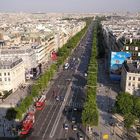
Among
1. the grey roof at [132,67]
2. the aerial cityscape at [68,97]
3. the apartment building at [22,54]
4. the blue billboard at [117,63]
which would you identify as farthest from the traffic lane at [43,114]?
the apartment building at [22,54]

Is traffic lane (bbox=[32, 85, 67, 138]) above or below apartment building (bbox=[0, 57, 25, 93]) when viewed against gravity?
below

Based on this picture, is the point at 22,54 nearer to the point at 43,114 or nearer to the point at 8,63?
the point at 8,63

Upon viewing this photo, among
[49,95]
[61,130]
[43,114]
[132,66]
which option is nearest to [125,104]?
[61,130]

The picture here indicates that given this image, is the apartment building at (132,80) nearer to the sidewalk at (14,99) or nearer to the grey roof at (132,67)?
the grey roof at (132,67)

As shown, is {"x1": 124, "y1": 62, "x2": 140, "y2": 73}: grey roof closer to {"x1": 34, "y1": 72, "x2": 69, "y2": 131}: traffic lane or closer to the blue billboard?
the blue billboard

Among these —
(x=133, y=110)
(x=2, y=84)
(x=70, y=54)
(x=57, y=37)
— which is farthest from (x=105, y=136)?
(x=57, y=37)

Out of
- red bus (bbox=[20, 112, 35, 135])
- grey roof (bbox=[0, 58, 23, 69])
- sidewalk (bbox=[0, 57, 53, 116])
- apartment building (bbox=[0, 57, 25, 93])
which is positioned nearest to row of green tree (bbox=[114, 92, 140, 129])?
red bus (bbox=[20, 112, 35, 135])
